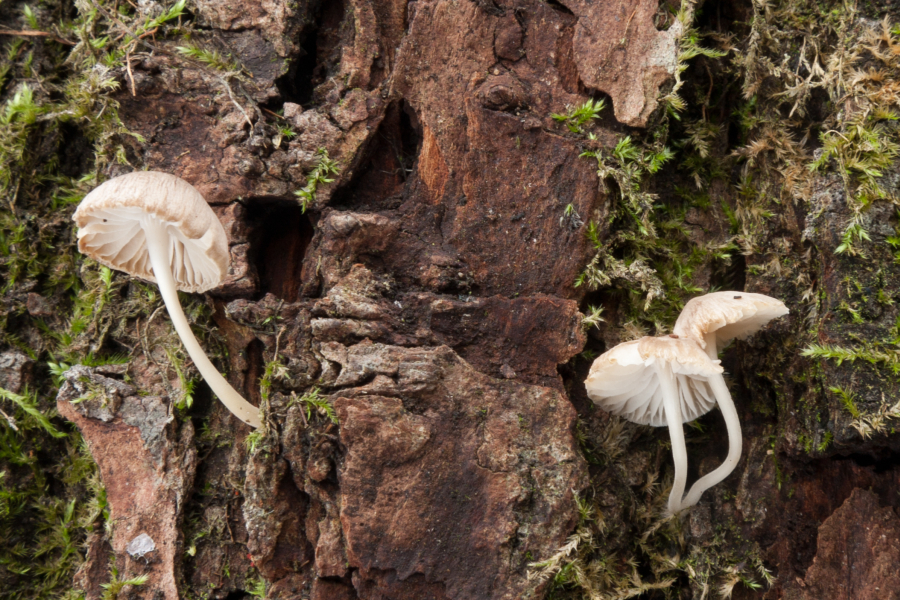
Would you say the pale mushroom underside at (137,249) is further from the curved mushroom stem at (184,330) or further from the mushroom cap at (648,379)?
the mushroom cap at (648,379)

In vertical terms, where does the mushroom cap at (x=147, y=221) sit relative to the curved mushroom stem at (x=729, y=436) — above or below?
above

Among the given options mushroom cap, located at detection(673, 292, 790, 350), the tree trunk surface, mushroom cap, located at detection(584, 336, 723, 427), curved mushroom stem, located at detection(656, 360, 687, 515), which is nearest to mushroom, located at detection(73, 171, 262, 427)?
the tree trunk surface

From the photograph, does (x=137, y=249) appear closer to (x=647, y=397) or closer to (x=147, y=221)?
(x=147, y=221)

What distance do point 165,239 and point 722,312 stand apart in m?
2.29

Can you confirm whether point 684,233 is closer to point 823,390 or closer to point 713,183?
point 713,183

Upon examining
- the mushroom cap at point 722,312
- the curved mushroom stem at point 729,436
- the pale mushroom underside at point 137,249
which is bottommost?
the curved mushroom stem at point 729,436

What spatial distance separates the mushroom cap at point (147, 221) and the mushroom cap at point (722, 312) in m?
1.86

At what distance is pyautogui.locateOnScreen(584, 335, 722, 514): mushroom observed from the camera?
2098mm

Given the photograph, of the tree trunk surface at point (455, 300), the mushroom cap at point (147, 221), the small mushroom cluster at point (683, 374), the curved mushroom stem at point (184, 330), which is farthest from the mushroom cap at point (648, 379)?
the mushroom cap at point (147, 221)

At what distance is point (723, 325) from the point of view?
7.16 feet

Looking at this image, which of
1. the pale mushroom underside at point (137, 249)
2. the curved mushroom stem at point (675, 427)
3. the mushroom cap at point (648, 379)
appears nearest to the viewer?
the mushroom cap at point (648, 379)

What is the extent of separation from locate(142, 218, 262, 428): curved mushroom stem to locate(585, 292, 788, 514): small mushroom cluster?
144 centimetres

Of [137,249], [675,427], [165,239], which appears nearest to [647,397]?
[675,427]

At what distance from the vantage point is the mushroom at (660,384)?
82.6 inches
